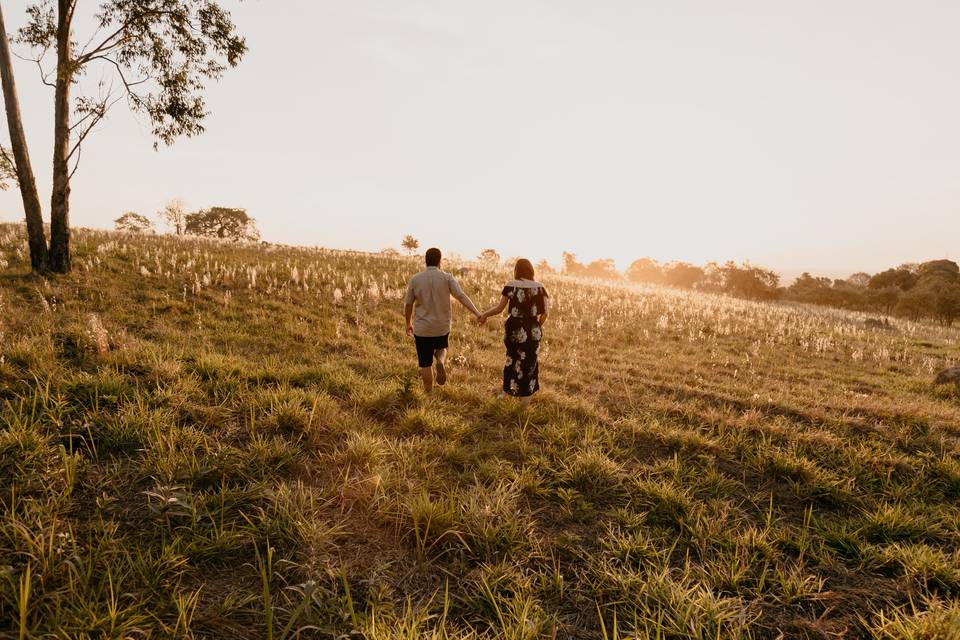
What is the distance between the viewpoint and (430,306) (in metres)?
6.63

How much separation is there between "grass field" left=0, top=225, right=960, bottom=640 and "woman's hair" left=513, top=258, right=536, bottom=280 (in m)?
2.13

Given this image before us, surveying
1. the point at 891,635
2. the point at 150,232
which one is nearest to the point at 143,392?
the point at 891,635

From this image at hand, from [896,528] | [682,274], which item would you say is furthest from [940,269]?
[896,528]

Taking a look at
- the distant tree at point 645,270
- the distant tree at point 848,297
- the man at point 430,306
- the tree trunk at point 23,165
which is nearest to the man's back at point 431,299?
the man at point 430,306

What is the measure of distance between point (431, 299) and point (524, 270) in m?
1.57

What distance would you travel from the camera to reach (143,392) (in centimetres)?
505

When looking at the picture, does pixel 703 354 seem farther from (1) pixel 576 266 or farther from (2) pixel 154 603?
(1) pixel 576 266

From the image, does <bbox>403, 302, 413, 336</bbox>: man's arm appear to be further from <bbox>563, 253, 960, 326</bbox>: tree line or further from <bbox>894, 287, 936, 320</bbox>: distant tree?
<bbox>894, 287, 936, 320</bbox>: distant tree

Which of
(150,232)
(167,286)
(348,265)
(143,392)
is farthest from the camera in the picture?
(150,232)

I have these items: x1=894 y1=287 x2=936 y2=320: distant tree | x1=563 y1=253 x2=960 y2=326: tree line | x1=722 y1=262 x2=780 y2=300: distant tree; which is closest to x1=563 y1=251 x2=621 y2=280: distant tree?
x1=563 y1=253 x2=960 y2=326: tree line

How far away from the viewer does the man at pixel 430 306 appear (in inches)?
259

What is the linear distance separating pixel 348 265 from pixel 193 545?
59.6 ft

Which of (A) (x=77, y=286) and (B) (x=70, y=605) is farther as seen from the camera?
(A) (x=77, y=286)

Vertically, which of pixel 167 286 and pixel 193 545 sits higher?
pixel 167 286
